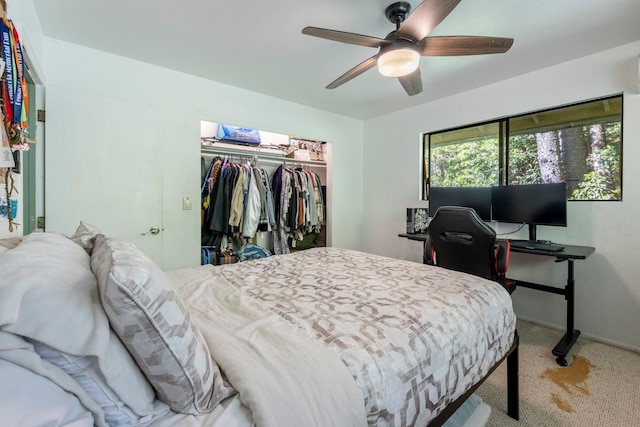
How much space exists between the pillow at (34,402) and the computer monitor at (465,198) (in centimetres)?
319

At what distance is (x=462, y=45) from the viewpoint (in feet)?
5.60

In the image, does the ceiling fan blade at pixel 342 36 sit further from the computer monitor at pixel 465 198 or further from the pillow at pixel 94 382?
the computer monitor at pixel 465 198

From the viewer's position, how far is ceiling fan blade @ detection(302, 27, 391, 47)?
62.0 inches

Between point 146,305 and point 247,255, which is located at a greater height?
point 146,305

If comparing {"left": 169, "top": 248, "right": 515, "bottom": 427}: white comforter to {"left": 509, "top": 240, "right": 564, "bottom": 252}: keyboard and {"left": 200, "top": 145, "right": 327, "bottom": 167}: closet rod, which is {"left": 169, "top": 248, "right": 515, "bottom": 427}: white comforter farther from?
{"left": 200, "top": 145, "right": 327, "bottom": 167}: closet rod

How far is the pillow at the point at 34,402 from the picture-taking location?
0.46m

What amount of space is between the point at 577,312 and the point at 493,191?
4.13ft

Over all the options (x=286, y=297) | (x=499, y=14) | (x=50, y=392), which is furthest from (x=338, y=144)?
(x=50, y=392)

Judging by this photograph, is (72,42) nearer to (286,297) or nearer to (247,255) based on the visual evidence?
(247,255)

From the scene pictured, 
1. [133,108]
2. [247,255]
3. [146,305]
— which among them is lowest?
[247,255]

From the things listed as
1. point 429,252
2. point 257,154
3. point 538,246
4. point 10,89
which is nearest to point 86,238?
point 10,89

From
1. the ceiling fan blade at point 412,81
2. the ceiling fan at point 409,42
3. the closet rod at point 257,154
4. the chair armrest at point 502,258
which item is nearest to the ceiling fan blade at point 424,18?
the ceiling fan at point 409,42

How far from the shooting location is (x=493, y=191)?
9.31ft

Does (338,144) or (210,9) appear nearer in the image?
(210,9)
